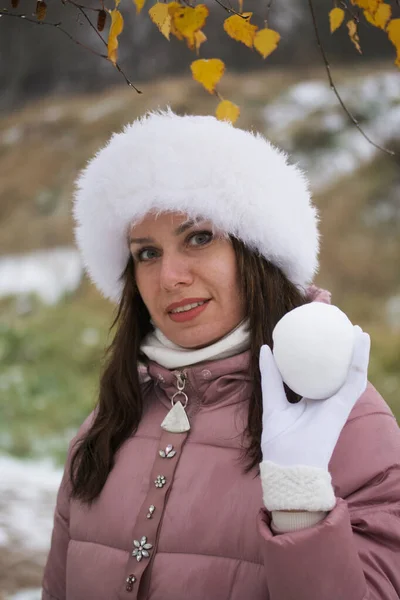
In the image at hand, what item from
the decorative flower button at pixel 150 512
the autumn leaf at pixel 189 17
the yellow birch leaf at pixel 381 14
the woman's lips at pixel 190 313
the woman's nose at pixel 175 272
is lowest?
the decorative flower button at pixel 150 512

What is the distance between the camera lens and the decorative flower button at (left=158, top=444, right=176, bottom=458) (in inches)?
57.3

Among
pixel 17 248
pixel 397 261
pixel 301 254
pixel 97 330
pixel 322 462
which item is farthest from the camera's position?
pixel 17 248

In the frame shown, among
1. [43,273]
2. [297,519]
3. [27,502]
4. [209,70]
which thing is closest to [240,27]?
[209,70]

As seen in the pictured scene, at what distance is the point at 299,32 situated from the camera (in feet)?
17.3

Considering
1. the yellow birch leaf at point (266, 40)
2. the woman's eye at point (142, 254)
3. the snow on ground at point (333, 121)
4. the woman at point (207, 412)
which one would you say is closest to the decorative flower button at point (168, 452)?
the woman at point (207, 412)

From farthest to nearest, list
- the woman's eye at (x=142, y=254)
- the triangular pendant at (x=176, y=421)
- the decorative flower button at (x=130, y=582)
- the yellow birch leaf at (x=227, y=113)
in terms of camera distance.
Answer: the yellow birch leaf at (x=227, y=113), the woman's eye at (x=142, y=254), the triangular pendant at (x=176, y=421), the decorative flower button at (x=130, y=582)

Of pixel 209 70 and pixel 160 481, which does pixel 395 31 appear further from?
pixel 160 481

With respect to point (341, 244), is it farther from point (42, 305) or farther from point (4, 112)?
point (4, 112)

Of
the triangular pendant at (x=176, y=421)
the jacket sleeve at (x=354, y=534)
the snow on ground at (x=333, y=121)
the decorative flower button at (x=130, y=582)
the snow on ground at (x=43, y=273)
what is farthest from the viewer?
the snow on ground at (x=43, y=273)

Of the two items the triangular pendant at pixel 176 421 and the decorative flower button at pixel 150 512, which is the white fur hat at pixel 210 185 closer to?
the triangular pendant at pixel 176 421

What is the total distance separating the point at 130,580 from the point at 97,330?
12.8 feet

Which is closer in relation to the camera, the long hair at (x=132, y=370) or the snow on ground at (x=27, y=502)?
the long hair at (x=132, y=370)

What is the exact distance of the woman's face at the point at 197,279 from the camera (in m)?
1.51

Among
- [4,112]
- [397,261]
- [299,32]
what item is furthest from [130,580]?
[4,112]
